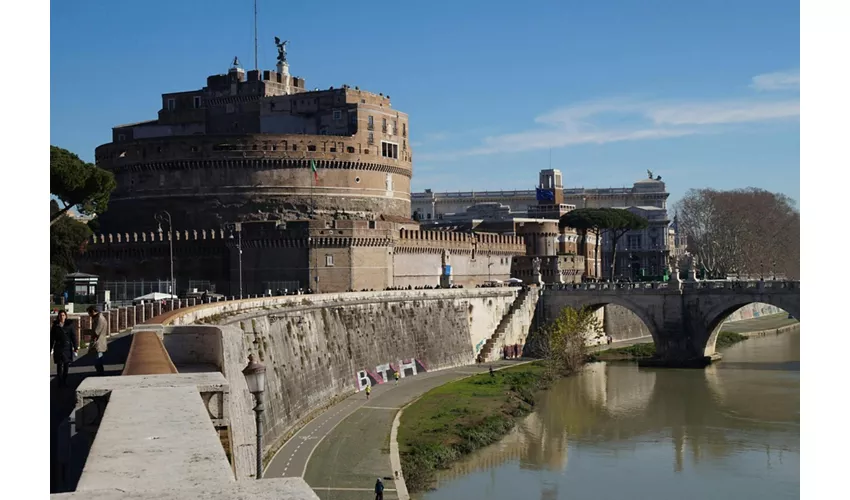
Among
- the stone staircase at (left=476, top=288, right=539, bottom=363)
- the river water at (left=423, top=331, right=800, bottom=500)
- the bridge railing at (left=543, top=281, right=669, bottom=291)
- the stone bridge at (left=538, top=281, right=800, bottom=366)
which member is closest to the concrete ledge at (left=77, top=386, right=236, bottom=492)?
the river water at (left=423, top=331, right=800, bottom=500)

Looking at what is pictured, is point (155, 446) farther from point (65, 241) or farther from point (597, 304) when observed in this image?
point (597, 304)

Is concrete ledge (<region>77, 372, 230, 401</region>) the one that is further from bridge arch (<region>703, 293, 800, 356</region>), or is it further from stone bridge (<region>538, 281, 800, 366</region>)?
stone bridge (<region>538, 281, 800, 366</region>)

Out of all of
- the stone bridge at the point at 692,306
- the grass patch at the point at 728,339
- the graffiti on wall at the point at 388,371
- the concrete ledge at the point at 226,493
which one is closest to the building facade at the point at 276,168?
the stone bridge at the point at 692,306

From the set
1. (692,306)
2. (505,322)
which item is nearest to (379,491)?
(505,322)

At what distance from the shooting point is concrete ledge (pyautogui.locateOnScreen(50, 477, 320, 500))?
500cm

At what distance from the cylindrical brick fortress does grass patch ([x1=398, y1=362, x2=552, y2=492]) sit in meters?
16.0

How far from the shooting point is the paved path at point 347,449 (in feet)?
66.6

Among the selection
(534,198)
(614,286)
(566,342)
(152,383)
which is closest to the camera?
(152,383)

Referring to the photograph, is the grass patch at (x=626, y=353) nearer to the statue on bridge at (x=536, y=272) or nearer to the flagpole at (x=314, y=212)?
the statue on bridge at (x=536, y=272)

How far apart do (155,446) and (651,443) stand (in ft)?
73.9

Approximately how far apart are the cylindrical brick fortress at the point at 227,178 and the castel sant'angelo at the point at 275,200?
5 cm

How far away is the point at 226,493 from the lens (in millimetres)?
5141

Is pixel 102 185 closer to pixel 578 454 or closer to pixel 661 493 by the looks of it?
pixel 578 454

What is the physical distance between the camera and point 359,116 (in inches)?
2060
